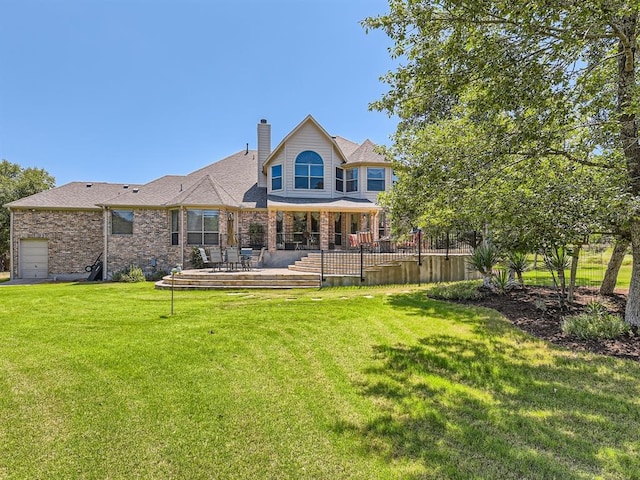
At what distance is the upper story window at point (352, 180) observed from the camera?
2109cm

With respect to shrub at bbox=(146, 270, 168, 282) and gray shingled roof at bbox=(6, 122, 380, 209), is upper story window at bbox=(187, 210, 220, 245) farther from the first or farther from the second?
shrub at bbox=(146, 270, 168, 282)

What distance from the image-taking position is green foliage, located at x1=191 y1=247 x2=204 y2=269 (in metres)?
18.0

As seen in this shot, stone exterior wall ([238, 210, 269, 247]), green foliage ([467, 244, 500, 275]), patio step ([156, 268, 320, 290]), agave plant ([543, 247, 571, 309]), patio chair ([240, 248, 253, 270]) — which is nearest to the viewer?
agave plant ([543, 247, 571, 309])

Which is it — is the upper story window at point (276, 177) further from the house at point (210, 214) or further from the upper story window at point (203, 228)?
the upper story window at point (203, 228)

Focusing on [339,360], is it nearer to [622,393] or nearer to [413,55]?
[622,393]

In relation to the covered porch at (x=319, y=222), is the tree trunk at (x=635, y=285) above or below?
below

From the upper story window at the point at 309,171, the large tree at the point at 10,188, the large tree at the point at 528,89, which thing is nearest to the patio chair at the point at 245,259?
the upper story window at the point at 309,171

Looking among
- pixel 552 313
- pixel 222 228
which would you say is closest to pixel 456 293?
pixel 552 313

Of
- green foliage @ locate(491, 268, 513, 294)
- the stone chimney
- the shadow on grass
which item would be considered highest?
the stone chimney

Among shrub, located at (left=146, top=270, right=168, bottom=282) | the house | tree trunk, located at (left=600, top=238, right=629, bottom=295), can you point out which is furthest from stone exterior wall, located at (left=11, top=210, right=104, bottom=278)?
tree trunk, located at (left=600, top=238, right=629, bottom=295)

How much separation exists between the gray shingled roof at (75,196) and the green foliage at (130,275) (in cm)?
417

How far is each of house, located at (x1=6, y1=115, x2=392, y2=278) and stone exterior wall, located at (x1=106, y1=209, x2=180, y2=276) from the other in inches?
2.2

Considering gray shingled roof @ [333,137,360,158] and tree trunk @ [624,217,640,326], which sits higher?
gray shingled roof @ [333,137,360,158]

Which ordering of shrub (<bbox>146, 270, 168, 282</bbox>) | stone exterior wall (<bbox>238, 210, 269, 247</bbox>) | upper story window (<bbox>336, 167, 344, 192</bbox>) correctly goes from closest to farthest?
shrub (<bbox>146, 270, 168, 282</bbox>)
stone exterior wall (<bbox>238, 210, 269, 247</bbox>)
upper story window (<bbox>336, 167, 344, 192</bbox>)
